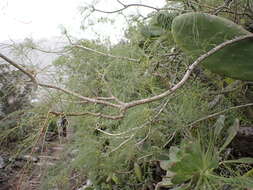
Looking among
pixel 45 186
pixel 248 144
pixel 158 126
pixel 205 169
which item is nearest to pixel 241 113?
pixel 248 144

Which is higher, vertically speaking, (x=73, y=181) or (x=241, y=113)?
(x=241, y=113)

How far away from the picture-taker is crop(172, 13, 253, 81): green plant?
0.70 metres

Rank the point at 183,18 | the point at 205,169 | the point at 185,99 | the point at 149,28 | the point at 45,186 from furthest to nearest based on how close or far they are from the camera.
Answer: the point at 45,186, the point at 149,28, the point at 185,99, the point at 183,18, the point at 205,169

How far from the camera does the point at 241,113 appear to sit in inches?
33.9

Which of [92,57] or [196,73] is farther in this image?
[92,57]

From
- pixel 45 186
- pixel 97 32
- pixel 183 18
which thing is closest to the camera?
pixel 183 18

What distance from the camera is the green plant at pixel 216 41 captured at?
70 cm

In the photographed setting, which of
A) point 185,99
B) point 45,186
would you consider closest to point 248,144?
point 185,99

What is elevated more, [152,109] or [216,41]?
[216,41]

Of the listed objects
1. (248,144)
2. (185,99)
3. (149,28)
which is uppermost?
(149,28)

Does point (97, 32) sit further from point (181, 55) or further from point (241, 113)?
point (241, 113)

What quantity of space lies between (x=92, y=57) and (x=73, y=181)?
0.75 metres

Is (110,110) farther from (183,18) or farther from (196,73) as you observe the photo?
(183,18)

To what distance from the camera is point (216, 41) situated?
72cm
